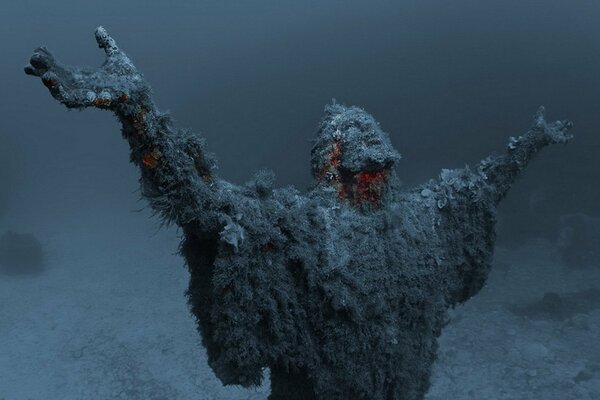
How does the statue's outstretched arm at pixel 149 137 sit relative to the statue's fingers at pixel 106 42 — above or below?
below

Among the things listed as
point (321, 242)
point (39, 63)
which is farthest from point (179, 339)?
point (39, 63)

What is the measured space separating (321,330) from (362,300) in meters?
0.47

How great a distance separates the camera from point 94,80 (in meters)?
2.69

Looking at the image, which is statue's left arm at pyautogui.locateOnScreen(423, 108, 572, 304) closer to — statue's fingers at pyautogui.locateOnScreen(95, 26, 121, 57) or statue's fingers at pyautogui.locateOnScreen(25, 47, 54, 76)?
statue's fingers at pyautogui.locateOnScreen(95, 26, 121, 57)

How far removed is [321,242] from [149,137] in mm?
1795

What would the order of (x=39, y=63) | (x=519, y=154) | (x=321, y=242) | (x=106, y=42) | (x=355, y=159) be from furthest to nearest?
(x=519, y=154), (x=355, y=159), (x=321, y=242), (x=106, y=42), (x=39, y=63)

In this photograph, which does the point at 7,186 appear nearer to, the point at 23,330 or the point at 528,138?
the point at 23,330

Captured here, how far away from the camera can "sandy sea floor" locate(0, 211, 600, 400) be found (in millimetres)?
14234

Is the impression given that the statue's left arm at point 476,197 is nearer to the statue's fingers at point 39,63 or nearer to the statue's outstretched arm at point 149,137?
the statue's outstretched arm at point 149,137

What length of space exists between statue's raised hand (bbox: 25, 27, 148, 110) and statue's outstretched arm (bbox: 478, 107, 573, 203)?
424 centimetres

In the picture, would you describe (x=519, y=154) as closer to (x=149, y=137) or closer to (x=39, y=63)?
(x=149, y=137)

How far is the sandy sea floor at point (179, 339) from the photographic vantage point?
1423 cm

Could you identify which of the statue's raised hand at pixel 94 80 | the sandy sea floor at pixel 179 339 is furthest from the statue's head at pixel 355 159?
the sandy sea floor at pixel 179 339

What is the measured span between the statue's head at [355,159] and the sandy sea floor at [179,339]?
10.7m
